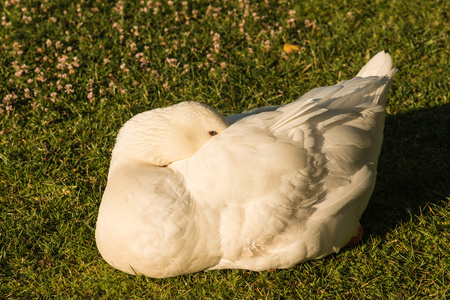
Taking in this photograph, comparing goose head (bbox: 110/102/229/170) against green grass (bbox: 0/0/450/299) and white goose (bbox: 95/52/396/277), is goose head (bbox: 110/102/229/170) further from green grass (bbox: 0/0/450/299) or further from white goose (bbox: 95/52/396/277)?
green grass (bbox: 0/0/450/299)

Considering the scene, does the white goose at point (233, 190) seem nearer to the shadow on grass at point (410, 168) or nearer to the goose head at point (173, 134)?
the goose head at point (173, 134)

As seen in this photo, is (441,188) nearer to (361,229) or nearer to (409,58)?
(361,229)

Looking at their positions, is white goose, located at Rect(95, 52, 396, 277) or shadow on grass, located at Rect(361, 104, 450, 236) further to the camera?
shadow on grass, located at Rect(361, 104, 450, 236)

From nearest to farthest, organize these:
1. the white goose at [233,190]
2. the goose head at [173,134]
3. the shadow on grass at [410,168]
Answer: the white goose at [233,190] < the goose head at [173,134] < the shadow on grass at [410,168]

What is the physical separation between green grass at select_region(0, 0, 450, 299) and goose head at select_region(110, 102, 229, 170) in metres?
0.78

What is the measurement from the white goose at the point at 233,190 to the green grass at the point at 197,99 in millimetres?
257

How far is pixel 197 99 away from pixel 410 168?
81.1 inches

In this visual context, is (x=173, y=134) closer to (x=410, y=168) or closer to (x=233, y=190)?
(x=233, y=190)

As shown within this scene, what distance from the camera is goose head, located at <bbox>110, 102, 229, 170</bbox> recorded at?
11.6 feet

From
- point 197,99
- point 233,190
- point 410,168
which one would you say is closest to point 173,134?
point 233,190

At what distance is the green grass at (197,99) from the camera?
11.7 ft

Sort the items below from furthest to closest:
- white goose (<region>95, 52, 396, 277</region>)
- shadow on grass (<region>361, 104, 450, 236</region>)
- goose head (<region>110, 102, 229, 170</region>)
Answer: shadow on grass (<region>361, 104, 450, 236</region>) → goose head (<region>110, 102, 229, 170</region>) → white goose (<region>95, 52, 396, 277</region>)

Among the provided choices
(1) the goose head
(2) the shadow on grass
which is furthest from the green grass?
(1) the goose head

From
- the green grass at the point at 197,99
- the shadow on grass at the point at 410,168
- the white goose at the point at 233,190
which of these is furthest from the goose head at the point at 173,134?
the shadow on grass at the point at 410,168
